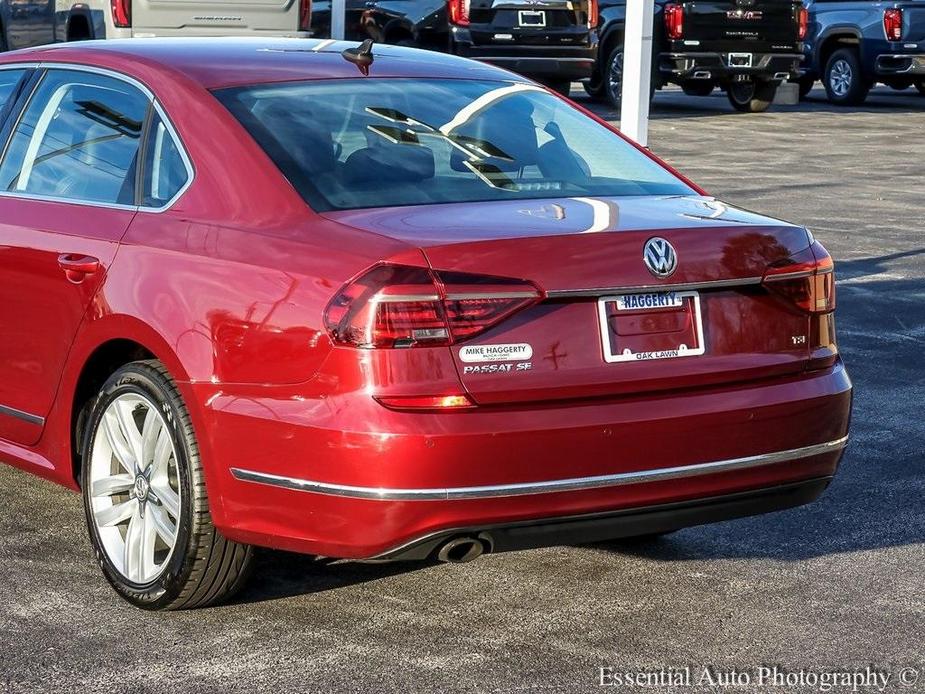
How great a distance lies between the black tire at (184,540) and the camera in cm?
462

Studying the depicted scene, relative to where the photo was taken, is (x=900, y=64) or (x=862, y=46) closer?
(x=900, y=64)

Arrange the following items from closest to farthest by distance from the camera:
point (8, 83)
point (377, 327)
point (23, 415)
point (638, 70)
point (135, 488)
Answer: point (377, 327) → point (135, 488) → point (23, 415) → point (8, 83) → point (638, 70)

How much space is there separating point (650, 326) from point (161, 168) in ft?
5.20

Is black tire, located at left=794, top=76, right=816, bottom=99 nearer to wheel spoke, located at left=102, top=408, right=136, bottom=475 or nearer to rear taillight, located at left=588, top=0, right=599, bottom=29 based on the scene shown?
rear taillight, located at left=588, top=0, right=599, bottom=29

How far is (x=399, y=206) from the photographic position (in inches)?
183

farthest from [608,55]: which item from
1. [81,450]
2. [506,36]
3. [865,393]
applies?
[81,450]

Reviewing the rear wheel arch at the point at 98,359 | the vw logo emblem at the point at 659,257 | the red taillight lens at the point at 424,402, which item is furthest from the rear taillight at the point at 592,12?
the red taillight lens at the point at 424,402

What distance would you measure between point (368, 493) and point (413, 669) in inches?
20.4

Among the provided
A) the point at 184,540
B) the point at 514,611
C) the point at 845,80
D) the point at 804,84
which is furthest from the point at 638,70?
the point at 804,84

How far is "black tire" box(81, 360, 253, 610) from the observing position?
4625mm

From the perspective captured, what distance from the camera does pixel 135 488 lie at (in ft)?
16.3

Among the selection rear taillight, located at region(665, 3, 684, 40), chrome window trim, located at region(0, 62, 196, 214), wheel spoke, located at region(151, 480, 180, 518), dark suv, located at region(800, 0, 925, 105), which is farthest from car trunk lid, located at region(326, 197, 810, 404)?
dark suv, located at region(800, 0, 925, 105)

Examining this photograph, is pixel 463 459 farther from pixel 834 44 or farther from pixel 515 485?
pixel 834 44

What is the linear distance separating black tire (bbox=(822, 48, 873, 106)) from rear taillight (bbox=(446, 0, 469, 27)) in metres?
7.32
